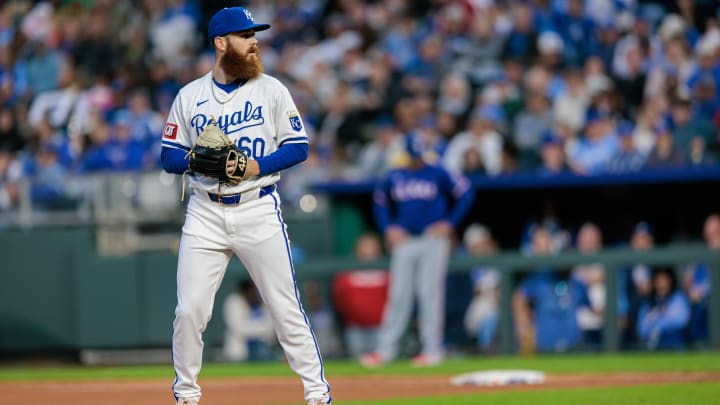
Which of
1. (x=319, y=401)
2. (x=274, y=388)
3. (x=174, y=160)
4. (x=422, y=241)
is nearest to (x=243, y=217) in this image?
(x=174, y=160)

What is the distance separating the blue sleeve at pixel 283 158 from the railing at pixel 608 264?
6500 millimetres

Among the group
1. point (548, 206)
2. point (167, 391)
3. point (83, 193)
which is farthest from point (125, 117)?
point (167, 391)

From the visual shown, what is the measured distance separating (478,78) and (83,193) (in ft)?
15.5

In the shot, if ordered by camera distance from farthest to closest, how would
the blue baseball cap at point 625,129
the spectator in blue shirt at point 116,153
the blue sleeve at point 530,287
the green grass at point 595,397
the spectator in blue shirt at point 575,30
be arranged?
1. the spectator in blue shirt at point 116,153
2. the spectator in blue shirt at point 575,30
3. the blue baseball cap at point 625,129
4. the blue sleeve at point 530,287
5. the green grass at point 595,397

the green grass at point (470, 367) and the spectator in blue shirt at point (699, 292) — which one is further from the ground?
the spectator in blue shirt at point (699, 292)

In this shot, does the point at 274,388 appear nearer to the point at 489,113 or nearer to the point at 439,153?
the point at 439,153

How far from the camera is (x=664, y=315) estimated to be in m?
11.8

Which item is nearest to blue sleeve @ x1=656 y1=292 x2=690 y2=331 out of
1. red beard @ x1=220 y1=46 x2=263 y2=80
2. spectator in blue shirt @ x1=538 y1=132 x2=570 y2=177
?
spectator in blue shirt @ x1=538 y1=132 x2=570 y2=177

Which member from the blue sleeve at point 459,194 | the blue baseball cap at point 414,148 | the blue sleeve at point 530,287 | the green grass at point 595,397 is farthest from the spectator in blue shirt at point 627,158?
the green grass at point 595,397

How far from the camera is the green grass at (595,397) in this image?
7.54 metres

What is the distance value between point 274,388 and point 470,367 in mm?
1934

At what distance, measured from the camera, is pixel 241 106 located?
6.14m

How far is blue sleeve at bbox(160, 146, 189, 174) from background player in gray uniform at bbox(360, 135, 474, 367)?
17.8 feet

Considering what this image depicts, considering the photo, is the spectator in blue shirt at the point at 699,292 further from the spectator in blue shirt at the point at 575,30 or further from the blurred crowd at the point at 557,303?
the spectator in blue shirt at the point at 575,30
